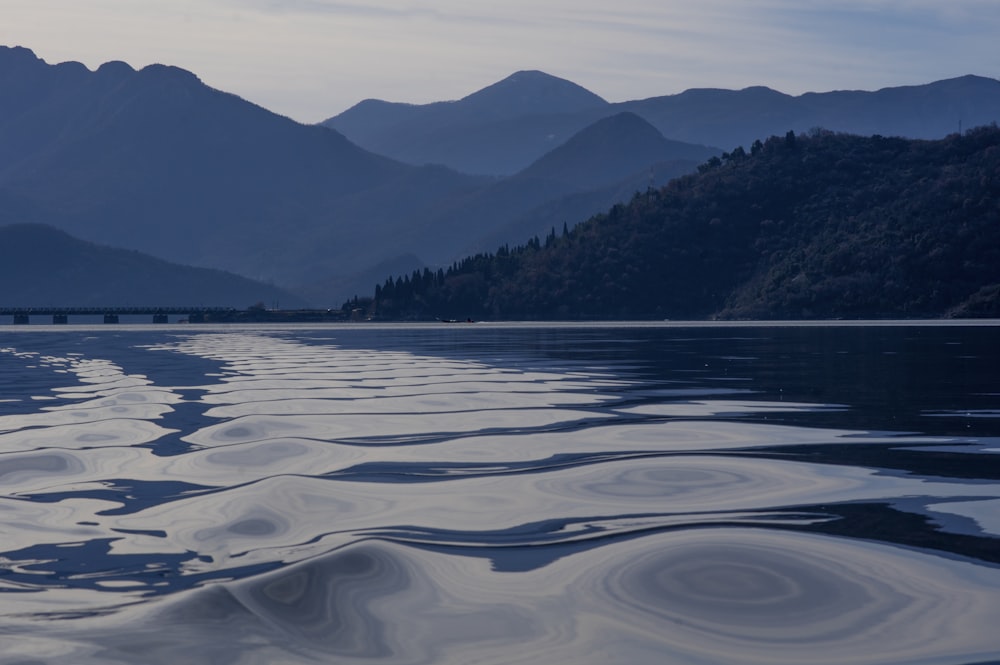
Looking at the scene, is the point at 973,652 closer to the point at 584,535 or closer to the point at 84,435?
the point at 584,535

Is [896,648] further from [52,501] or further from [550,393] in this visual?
[550,393]

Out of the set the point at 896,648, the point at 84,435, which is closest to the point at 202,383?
the point at 84,435

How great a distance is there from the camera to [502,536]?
18891mm

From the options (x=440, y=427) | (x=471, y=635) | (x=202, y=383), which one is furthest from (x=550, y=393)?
(x=471, y=635)

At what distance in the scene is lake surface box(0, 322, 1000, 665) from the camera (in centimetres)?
1341

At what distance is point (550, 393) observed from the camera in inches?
1944

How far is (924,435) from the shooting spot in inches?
1259

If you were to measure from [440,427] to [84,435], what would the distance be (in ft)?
34.1

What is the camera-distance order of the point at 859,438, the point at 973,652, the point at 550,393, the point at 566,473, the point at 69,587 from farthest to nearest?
the point at 550,393, the point at 859,438, the point at 566,473, the point at 69,587, the point at 973,652

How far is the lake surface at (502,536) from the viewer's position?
13.4 meters

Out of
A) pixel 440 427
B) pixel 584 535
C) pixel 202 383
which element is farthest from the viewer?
pixel 202 383

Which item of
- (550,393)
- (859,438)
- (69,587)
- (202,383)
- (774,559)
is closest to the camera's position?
(69,587)

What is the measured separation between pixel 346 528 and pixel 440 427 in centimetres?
1588

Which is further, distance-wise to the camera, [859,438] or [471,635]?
[859,438]
